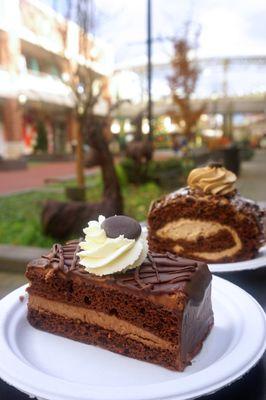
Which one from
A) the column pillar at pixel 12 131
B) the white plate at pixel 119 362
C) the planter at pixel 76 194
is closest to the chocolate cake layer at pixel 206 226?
the white plate at pixel 119 362

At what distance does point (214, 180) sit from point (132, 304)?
1424 mm

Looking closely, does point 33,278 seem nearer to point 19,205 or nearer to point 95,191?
point 19,205

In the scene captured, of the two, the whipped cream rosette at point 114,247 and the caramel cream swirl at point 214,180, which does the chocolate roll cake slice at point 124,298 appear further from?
the caramel cream swirl at point 214,180

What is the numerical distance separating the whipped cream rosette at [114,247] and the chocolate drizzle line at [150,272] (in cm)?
3

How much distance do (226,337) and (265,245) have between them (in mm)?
1324

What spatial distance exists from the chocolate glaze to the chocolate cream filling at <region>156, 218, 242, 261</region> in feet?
3.86

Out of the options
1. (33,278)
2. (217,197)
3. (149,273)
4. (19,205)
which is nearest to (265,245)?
(217,197)

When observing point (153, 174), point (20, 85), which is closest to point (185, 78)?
point (153, 174)

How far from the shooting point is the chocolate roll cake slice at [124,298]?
1561 mm

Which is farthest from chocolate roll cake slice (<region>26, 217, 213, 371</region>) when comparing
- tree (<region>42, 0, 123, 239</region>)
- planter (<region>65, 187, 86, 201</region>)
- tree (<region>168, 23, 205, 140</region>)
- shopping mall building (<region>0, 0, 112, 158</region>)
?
shopping mall building (<region>0, 0, 112, 158</region>)

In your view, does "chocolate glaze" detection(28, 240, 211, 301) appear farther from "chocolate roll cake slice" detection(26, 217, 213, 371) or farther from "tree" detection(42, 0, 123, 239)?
"tree" detection(42, 0, 123, 239)

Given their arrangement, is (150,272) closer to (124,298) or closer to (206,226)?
(124,298)

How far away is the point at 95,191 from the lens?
33.2 feet

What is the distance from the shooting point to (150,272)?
1640 millimetres
